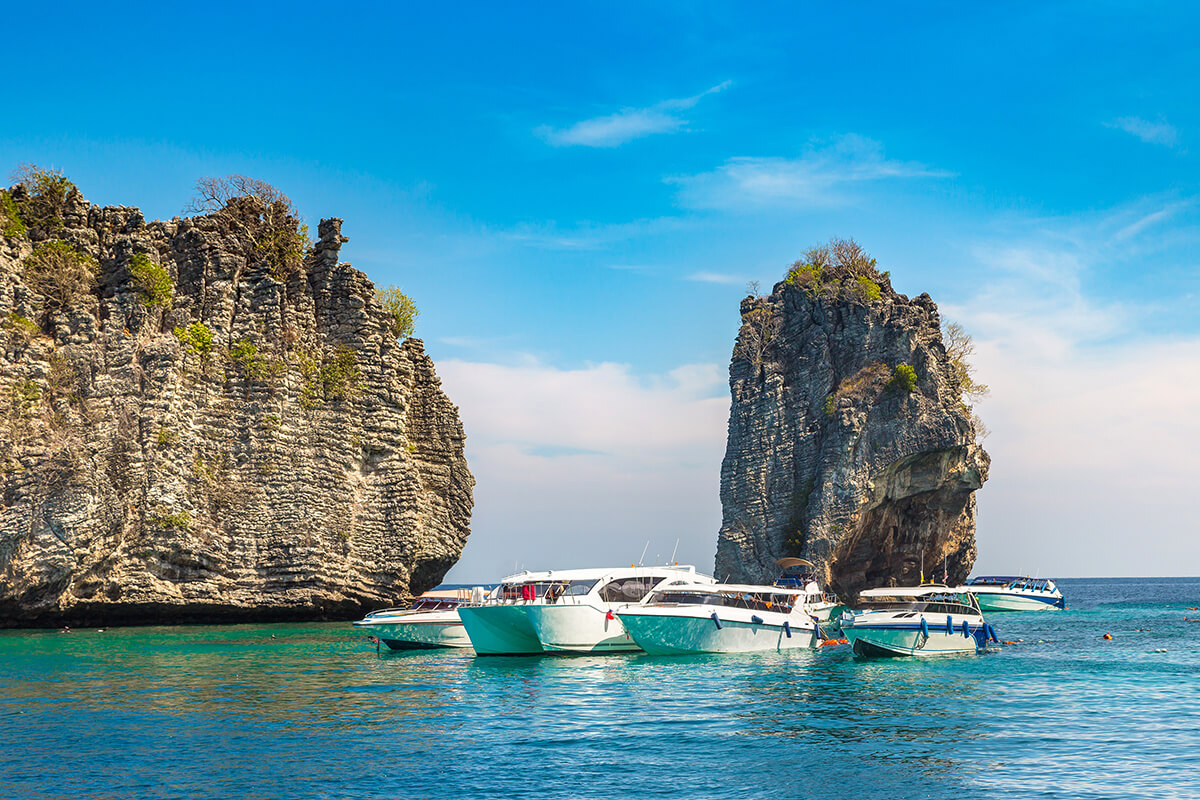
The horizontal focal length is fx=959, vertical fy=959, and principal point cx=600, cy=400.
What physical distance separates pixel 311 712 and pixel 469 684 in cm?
691

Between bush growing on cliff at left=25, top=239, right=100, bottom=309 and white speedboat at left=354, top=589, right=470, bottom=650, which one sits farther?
bush growing on cliff at left=25, top=239, right=100, bottom=309

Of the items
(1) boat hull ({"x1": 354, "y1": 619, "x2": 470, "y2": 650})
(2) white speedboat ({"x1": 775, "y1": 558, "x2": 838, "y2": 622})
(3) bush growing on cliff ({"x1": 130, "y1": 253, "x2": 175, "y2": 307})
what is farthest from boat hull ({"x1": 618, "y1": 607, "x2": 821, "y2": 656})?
(3) bush growing on cliff ({"x1": 130, "y1": 253, "x2": 175, "y2": 307})

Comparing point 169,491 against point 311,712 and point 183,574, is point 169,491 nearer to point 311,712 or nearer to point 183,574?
point 183,574

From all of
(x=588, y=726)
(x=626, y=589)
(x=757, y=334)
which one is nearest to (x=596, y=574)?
(x=626, y=589)

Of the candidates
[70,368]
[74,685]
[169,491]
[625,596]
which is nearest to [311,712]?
[74,685]

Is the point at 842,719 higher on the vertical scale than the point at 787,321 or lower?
lower

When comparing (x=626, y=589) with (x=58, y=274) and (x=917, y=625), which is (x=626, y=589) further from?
(x=58, y=274)

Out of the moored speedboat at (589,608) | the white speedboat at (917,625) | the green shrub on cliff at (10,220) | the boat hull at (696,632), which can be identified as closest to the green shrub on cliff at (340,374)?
the green shrub on cliff at (10,220)

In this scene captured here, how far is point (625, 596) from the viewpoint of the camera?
39438mm

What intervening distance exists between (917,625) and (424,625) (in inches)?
814

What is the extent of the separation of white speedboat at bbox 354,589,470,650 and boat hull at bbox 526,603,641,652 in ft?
17.0

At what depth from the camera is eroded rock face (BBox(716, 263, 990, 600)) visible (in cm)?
6950

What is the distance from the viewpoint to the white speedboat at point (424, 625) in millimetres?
41312

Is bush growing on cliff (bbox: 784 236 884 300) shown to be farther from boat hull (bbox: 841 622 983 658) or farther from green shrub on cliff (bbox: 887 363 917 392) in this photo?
boat hull (bbox: 841 622 983 658)
